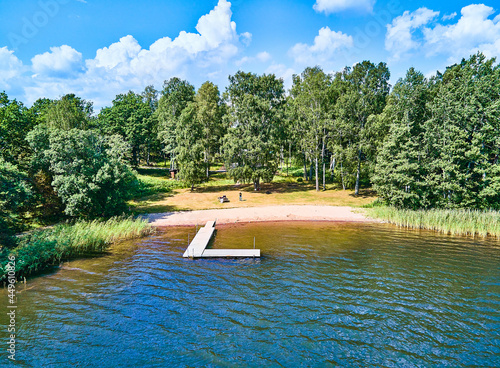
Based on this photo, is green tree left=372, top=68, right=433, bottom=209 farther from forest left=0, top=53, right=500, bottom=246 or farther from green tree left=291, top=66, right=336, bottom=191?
green tree left=291, top=66, right=336, bottom=191

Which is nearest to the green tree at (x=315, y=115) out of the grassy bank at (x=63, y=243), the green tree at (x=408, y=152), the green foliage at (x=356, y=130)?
the green foliage at (x=356, y=130)

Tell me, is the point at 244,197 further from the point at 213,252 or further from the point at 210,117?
the point at 210,117

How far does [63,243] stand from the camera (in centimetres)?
2003

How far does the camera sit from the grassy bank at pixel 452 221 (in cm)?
2638

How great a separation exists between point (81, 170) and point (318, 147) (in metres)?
38.3

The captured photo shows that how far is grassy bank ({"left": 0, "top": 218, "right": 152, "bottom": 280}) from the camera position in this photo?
17.4m

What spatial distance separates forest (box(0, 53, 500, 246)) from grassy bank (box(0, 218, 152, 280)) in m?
1.52

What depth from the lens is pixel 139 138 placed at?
63281mm

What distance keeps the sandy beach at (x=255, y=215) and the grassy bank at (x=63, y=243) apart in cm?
492

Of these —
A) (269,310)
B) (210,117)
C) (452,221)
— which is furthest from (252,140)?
(269,310)

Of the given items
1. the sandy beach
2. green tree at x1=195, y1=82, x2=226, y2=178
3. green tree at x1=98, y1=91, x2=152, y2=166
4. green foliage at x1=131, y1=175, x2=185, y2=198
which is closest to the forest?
green foliage at x1=131, y1=175, x2=185, y2=198

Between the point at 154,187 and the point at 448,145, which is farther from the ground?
the point at 448,145

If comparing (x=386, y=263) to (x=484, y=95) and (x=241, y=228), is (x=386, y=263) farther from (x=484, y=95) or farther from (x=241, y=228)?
(x=484, y=95)

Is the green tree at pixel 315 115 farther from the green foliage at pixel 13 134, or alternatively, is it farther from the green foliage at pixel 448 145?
the green foliage at pixel 13 134
